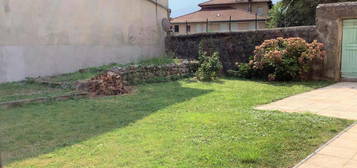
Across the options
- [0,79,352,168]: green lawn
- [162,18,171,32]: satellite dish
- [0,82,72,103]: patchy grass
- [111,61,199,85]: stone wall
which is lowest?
[0,79,352,168]: green lawn

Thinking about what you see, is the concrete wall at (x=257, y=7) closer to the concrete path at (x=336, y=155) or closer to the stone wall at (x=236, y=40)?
the stone wall at (x=236, y=40)

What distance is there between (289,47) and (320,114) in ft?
17.2

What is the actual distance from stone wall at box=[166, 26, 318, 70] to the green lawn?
4917mm

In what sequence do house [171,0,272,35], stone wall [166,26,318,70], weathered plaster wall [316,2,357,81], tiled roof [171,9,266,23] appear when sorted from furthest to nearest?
tiled roof [171,9,266,23], house [171,0,272,35], stone wall [166,26,318,70], weathered plaster wall [316,2,357,81]

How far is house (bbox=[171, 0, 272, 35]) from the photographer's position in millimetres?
31047

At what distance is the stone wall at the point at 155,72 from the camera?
10.1m

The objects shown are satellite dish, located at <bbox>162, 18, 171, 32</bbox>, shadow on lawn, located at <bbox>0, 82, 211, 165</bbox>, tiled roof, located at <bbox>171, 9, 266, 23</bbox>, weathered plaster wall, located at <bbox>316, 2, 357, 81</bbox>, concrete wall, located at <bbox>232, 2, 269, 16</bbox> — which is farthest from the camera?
concrete wall, located at <bbox>232, 2, 269, 16</bbox>

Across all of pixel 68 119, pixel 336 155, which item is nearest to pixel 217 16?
pixel 68 119

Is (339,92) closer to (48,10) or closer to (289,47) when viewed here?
(289,47)

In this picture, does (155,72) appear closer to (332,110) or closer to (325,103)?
(325,103)

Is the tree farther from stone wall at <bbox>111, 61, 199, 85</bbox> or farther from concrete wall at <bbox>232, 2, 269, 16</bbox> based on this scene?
stone wall at <bbox>111, 61, 199, 85</bbox>

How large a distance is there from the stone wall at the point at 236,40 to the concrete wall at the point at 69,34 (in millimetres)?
2285

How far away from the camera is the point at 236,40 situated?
42.2 feet

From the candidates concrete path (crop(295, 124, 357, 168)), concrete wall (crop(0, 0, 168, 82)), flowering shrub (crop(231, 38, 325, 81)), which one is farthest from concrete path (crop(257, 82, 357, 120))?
concrete wall (crop(0, 0, 168, 82))
